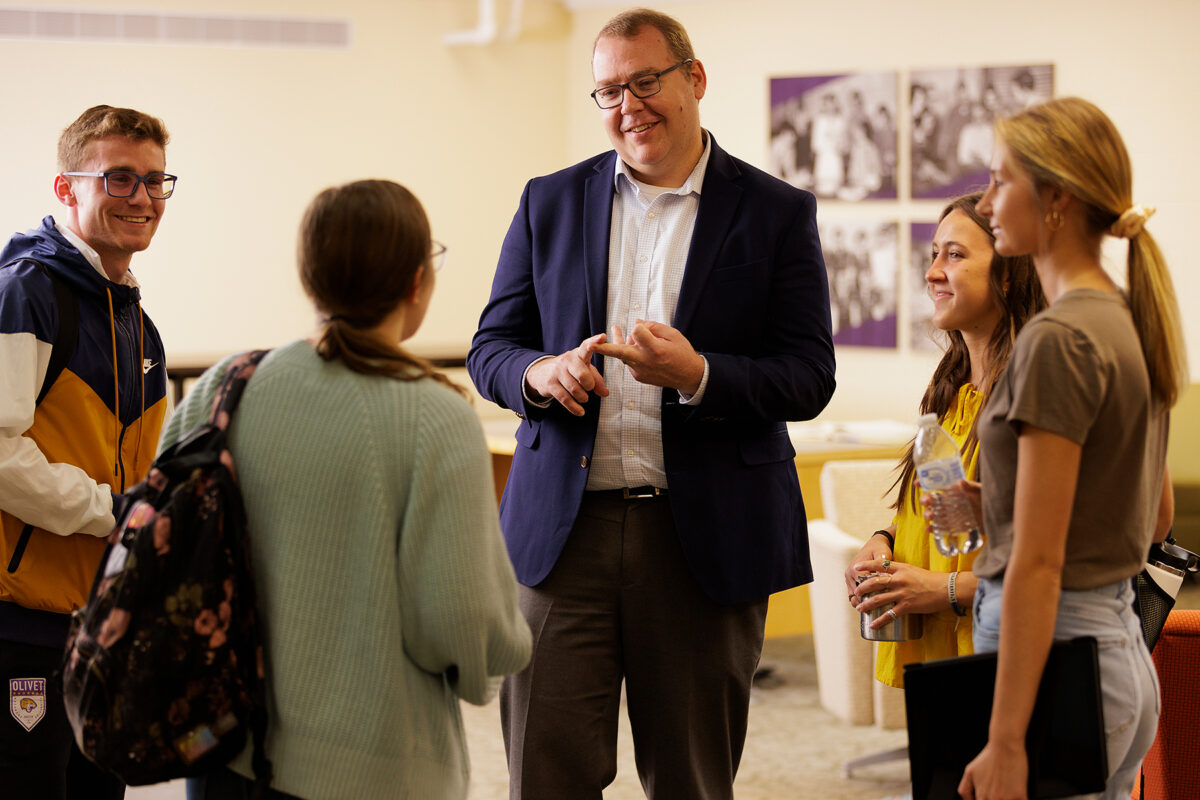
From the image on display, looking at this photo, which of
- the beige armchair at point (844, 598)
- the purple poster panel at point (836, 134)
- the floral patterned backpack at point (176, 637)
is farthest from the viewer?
the purple poster panel at point (836, 134)

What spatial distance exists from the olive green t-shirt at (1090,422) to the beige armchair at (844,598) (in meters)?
2.14

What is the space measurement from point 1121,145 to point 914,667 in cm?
69

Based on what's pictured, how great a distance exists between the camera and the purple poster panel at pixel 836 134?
6.22 meters

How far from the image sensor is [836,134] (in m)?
6.33

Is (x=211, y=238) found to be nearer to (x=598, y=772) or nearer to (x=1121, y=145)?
(x=598, y=772)

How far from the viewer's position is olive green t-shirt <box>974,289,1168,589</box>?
1338 millimetres

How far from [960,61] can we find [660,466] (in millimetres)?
4705

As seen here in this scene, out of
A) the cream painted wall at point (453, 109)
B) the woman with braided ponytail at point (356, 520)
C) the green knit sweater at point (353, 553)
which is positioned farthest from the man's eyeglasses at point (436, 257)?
the cream painted wall at point (453, 109)

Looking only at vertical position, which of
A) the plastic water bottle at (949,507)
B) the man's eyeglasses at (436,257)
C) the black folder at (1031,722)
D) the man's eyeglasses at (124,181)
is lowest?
the black folder at (1031,722)

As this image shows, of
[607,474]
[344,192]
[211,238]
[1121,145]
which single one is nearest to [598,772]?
[607,474]

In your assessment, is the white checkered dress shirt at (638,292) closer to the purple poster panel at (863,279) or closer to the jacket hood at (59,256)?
the jacket hood at (59,256)

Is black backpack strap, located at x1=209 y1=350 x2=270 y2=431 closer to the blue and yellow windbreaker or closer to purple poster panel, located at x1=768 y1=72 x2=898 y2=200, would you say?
the blue and yellow windbreaker

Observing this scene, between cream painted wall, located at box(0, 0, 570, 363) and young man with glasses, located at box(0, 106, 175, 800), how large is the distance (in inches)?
151

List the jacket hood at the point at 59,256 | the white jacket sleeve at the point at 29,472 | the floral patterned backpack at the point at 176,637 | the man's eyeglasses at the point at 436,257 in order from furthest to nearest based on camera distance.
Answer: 1. the jacket hood at the point at 59,256
2. the white jacket sleeve at the point at 29,472
3. the man's eyeglasses at the point at 436,257
4. the floral patterned backpack at the point at 176,637
